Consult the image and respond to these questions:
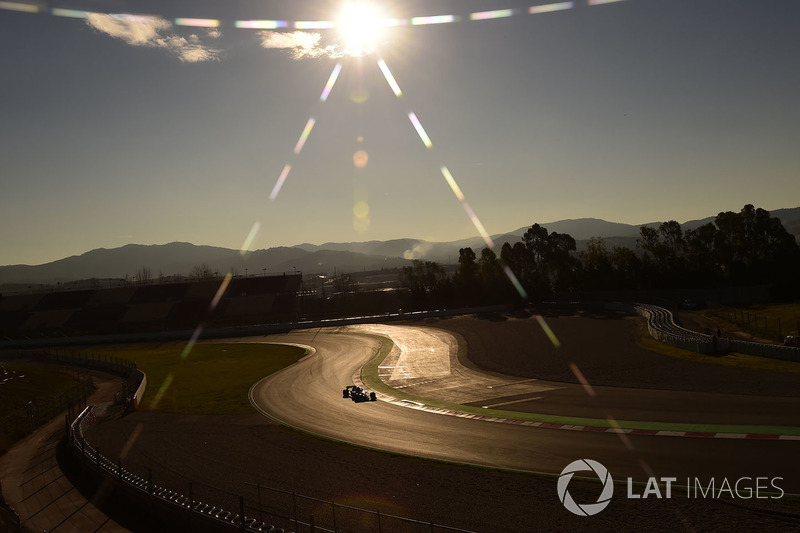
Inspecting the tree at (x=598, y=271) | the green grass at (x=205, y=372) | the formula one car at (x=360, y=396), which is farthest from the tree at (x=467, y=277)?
the formula one car at (x=360, y=396)

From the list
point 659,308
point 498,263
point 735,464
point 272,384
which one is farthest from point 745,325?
point 498,263

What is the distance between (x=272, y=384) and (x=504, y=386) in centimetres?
2183

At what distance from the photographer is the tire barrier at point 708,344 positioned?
132 feet

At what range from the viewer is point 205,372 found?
57438mm

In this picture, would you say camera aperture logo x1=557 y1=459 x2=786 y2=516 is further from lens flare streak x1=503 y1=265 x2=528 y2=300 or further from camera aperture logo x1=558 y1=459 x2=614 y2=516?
lens flare streak x1=503 y1=265 x2=528 y2=300

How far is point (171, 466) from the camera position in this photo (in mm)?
26547

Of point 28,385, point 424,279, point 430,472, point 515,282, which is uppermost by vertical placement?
point 424,279

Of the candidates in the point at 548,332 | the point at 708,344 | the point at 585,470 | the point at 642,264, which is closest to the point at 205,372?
the point at 548,332

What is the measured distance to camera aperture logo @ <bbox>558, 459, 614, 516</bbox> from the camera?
18562mm

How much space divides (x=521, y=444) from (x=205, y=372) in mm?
42364

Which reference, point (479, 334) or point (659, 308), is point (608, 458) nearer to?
point (479, 334)

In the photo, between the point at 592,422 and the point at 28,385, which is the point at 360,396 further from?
the point at 28,385

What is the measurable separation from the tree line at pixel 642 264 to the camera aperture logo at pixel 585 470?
87528 mm

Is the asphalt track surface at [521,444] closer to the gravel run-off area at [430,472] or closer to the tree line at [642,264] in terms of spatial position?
the gravel run-off area at [430,472]
